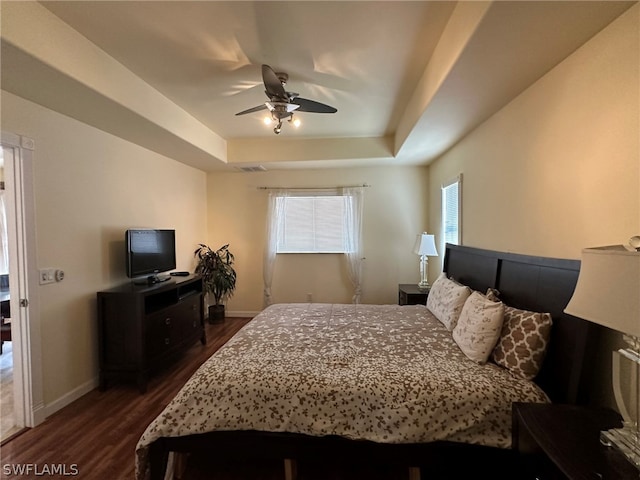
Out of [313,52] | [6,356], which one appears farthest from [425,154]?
[6,356]

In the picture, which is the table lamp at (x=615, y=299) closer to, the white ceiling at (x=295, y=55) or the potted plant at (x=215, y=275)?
the white ceiling at (x=295, y=55)

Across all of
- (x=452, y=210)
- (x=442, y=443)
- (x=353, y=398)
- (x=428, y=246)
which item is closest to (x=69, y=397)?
(x=353, y=398)

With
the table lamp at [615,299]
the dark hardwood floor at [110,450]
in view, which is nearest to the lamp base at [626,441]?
the table lamp at [615,299]

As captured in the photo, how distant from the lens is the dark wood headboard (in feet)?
4.75

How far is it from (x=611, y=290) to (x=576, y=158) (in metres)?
1.02

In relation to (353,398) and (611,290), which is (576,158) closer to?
(611,290)

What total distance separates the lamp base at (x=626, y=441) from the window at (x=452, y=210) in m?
2.36

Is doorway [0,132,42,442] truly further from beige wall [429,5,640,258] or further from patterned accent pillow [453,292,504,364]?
beige wall [429,5,640,258]

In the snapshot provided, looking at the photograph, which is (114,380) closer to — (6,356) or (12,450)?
(12,450)

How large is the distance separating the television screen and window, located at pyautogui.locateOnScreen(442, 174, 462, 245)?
3.47 meters

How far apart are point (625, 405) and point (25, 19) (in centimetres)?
361

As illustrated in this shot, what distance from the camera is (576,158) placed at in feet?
5.29

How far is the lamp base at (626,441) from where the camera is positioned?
39.2 inches

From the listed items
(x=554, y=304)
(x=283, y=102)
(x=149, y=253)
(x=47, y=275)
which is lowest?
(x=554, y=304)
